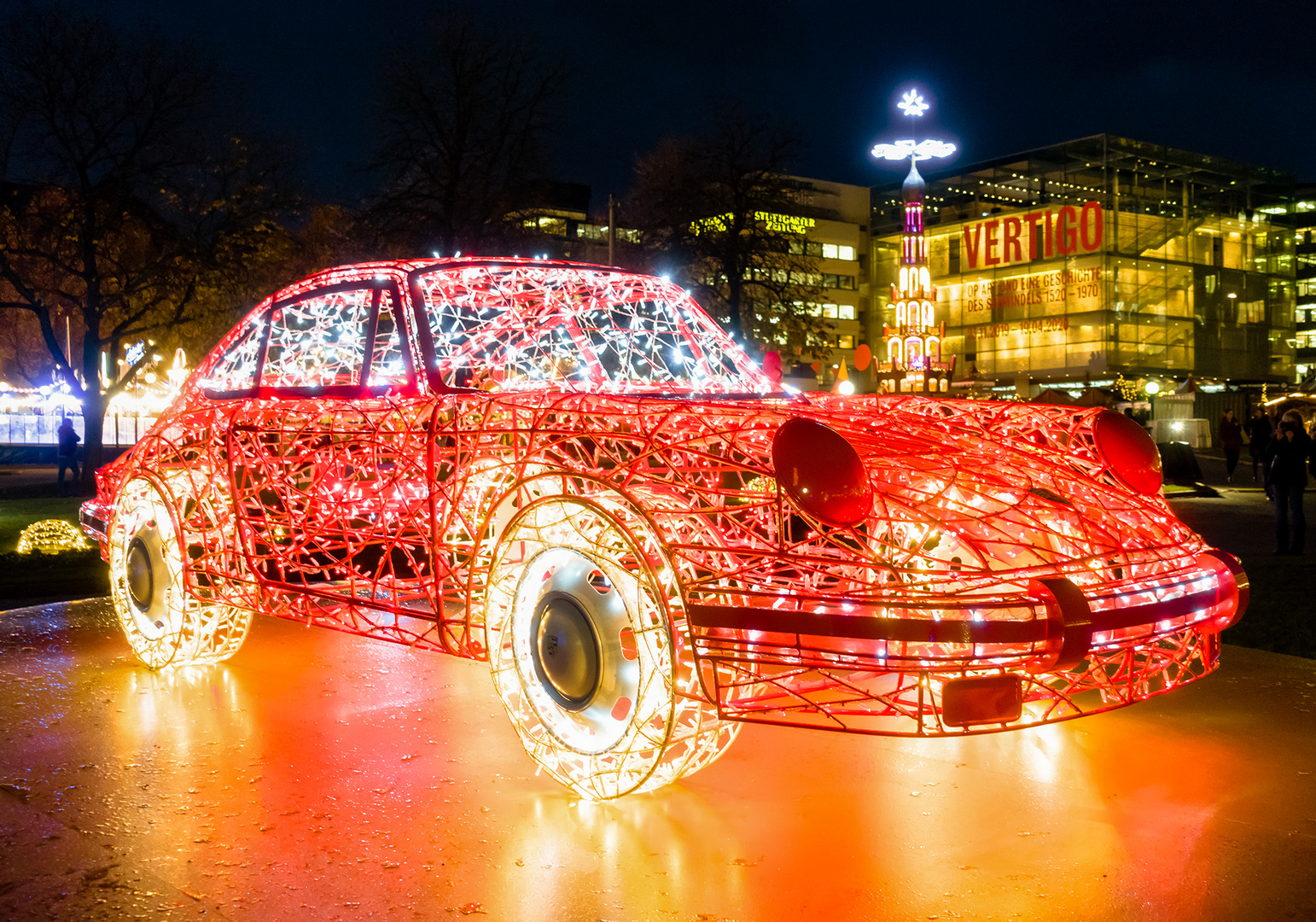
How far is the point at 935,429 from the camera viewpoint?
4.19m

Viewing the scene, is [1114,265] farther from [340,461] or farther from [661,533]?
[661,533]

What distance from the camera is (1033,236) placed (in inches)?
2066

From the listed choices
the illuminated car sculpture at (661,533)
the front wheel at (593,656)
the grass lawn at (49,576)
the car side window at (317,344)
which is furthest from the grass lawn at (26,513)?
the front wheel at (593,656)

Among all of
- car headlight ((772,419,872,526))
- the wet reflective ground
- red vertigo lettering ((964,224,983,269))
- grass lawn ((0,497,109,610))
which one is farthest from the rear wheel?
red vertigo lettering ((964,224,983,269))

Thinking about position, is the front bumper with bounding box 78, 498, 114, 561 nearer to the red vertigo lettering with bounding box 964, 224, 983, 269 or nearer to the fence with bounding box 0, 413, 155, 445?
the fence with bounding box 0, 413, 155, 445

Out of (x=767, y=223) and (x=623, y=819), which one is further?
(x=767, y=223)

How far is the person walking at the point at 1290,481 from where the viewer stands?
11.2 m

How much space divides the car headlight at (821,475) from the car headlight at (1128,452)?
1329 mm

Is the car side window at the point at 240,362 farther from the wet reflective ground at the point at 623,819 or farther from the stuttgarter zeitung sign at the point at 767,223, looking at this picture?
the stuttgarter zeitung sign at the point at 767,223

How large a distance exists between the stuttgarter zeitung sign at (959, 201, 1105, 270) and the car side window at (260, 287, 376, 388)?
48.9 meters

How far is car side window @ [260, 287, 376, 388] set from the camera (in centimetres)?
523

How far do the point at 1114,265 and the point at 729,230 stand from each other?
24910mm

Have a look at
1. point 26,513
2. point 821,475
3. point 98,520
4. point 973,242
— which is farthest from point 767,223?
point 821,475

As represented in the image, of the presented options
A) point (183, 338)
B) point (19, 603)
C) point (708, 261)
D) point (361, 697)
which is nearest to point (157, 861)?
point (361, 697)
